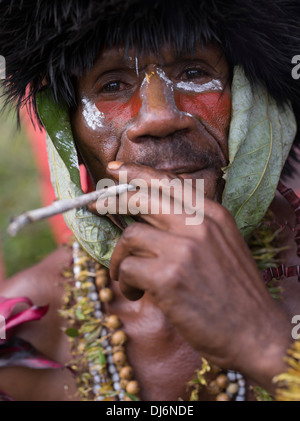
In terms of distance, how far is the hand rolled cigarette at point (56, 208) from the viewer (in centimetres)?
128

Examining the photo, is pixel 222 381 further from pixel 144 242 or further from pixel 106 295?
pixel 144 242

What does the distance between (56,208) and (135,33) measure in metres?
0.72

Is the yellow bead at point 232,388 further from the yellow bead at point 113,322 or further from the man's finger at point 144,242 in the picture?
the man's finger at point 144,242

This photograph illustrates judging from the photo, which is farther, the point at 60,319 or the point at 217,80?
the point at 60,319

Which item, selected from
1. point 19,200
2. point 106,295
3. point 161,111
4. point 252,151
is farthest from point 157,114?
point 19,200

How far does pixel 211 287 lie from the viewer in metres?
1.46

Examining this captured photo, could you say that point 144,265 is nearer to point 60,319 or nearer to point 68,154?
point 68,154

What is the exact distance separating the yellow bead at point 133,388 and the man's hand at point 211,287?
30.4 inches

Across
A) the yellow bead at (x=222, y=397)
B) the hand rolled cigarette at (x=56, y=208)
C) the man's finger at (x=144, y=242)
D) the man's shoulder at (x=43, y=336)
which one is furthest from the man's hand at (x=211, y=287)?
the man's shoulder at (x=43, y=336)

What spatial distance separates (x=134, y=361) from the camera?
2.25m
